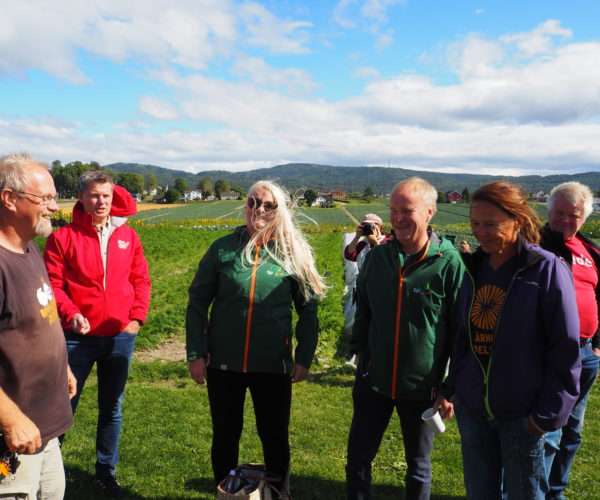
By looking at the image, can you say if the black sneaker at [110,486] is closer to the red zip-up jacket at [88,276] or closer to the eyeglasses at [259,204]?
the red zip-up jacket at [88,276]

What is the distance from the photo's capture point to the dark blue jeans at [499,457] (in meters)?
2.29

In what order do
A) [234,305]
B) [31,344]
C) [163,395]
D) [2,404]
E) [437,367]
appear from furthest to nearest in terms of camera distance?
[163,395] → [234,305] → [437,367] → [31,344] → [2,404]

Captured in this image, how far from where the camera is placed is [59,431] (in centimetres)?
235

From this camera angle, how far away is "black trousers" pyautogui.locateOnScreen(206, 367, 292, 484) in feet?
10.0

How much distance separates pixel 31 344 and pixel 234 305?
3.87 ft

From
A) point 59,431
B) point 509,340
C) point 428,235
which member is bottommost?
point 59,431

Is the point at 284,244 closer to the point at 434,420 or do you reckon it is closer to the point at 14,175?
the point at 434,420

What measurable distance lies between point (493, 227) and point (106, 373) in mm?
2994

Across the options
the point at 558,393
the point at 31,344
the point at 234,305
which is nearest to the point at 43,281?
the point at 31,344

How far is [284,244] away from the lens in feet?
10.2

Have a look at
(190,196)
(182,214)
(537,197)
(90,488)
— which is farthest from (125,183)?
(90,488)

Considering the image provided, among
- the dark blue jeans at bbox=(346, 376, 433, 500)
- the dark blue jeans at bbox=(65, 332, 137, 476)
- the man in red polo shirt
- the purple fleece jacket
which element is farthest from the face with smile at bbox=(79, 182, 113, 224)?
the man in red polo shirt

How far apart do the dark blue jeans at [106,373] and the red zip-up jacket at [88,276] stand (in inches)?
3.3

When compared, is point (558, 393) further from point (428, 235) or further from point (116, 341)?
point (116, 341)
